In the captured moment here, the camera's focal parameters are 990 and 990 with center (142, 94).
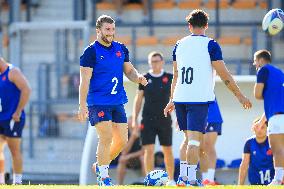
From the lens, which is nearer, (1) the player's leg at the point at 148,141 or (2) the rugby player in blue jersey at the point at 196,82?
(2) the rugby player in blue jersey at the point at 196,82

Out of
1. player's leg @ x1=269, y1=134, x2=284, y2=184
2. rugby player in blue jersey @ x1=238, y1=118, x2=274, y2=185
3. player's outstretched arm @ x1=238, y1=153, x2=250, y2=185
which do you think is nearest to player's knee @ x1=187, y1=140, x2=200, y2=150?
player's leg @ x1=269, y1=134, x2=284, y2=184

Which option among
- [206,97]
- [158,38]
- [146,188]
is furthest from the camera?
[158,38]

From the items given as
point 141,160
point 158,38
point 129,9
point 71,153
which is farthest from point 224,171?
point 129,9

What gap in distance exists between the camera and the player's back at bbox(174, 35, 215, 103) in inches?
467

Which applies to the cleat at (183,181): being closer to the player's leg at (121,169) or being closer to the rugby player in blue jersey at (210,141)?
the rugby player in blue jersey at (210,141)

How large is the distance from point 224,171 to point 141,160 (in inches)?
60.6

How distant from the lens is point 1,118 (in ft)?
51.1

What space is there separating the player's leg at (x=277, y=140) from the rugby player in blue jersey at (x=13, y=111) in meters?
4.01

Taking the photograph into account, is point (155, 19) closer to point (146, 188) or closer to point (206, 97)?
point (206, 97)

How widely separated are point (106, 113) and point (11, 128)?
142 inches

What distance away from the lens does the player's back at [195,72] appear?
11852mm

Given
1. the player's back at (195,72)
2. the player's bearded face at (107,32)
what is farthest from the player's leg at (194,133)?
the player's bearded face at (107,32)

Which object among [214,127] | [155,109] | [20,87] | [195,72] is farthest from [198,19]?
[155,109]

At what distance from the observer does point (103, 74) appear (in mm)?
12289
